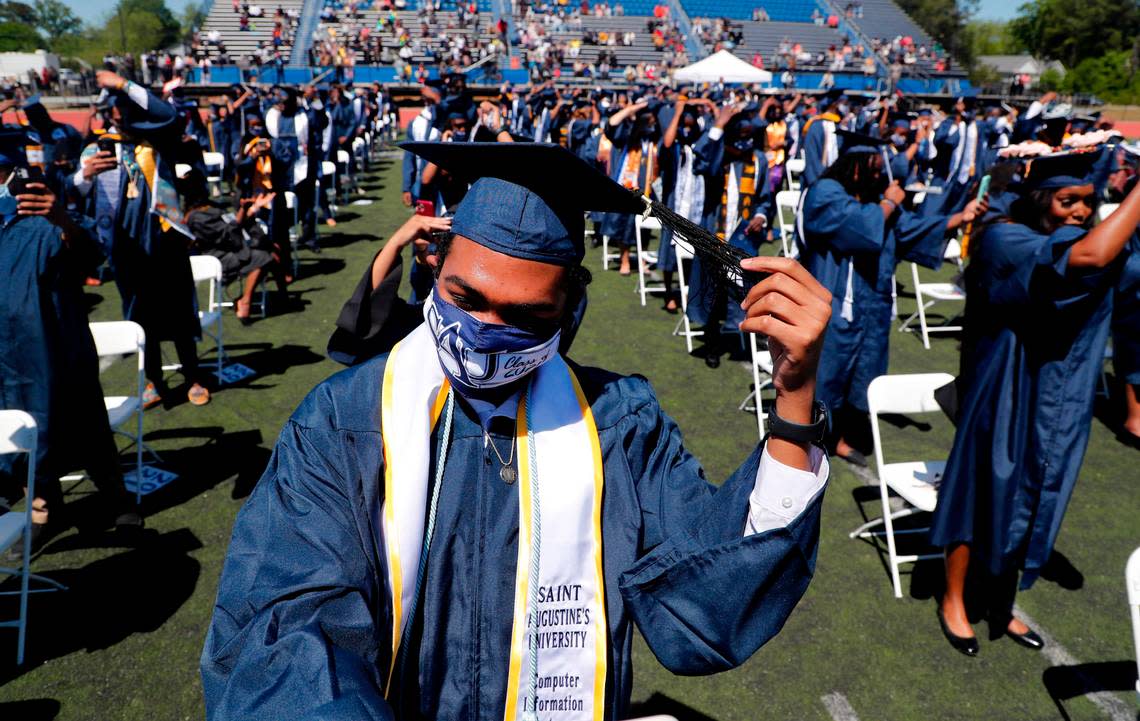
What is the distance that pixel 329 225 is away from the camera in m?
12.8

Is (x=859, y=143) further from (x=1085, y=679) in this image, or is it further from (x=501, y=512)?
(x=501, y=512)

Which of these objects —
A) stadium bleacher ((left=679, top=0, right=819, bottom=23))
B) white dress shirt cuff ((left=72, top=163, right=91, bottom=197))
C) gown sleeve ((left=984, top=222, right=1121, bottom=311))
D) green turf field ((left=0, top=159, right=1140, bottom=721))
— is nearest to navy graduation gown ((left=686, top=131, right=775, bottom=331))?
green turf field ((left=0, top=159, right=1140, bottom=721))

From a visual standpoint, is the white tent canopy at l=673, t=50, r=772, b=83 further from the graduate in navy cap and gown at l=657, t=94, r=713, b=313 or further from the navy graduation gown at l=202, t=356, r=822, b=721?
the navy graduation gown at l=202, t=356, r=822, b=721

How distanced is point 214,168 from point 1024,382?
1431 cm

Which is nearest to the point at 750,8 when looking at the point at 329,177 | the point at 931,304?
→ the point at 329,177

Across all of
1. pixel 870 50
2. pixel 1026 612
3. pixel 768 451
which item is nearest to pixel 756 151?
pixel 1026 612

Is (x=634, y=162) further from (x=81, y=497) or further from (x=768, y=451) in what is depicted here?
(x=768, y=451)

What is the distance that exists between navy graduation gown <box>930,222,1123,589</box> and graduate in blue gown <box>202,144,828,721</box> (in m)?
2.42

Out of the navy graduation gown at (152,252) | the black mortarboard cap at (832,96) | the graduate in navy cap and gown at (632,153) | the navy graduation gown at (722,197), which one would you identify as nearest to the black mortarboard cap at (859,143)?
the navy graduation gown at (722,197)

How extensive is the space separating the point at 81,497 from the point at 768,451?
195 inches

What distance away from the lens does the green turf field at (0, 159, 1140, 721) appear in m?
3.24

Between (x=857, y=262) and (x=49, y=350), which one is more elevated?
(x=857, y=262)

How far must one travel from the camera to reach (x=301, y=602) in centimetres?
119

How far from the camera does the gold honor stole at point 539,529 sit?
1.35m
